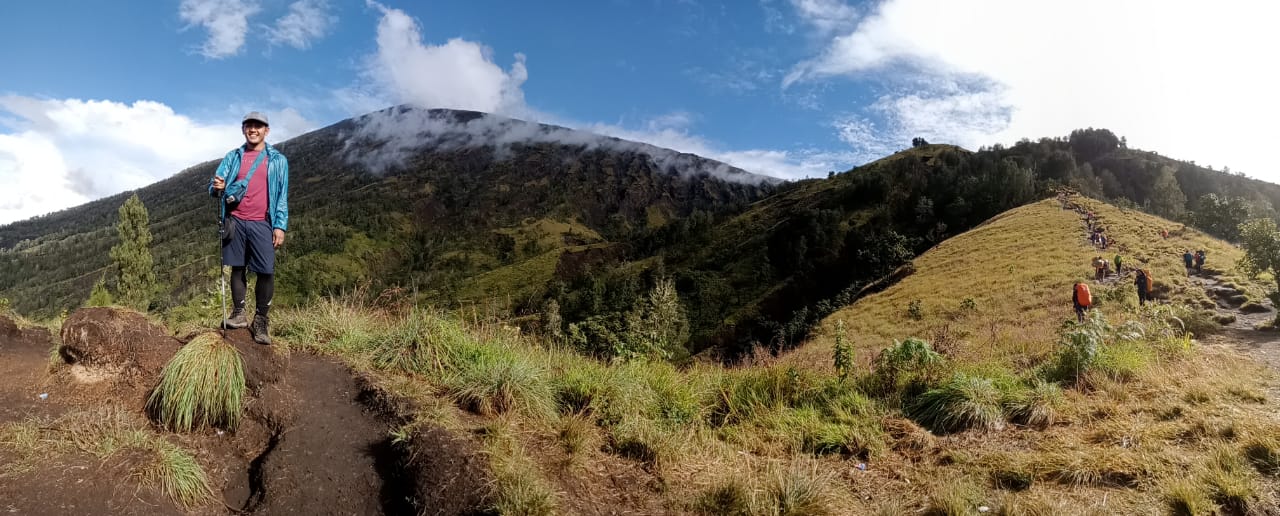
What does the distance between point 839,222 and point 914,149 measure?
77.1 m

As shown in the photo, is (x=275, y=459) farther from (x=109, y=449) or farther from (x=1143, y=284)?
(x=1143, y=284)

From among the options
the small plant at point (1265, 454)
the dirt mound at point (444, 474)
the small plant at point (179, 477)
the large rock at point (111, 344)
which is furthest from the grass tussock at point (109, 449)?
the small plant at point (1265, 454)

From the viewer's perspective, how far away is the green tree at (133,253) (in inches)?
1880

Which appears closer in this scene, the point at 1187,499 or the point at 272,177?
the point at 1187,499

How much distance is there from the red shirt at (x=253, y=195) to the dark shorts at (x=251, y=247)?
6 cm

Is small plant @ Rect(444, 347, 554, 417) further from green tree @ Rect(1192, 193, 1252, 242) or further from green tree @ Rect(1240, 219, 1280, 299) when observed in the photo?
green tree @ Rect(1192, 193, 1252, 242)

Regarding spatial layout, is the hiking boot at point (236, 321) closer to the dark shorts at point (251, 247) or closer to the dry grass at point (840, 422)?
the dark shorts at point (251, 247)

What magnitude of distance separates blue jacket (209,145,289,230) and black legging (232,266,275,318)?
543 millimetres

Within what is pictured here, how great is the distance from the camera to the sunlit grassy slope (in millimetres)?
21734

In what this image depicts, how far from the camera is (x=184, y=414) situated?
14.6ft

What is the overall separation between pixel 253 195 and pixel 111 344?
1.73 meters

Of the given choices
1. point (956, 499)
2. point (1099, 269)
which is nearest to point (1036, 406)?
point (956, 499)

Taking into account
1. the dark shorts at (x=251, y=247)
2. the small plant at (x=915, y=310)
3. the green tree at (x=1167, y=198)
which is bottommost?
the small plant at (x=915, y=310)

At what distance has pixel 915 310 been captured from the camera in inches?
1592
